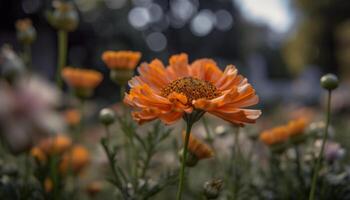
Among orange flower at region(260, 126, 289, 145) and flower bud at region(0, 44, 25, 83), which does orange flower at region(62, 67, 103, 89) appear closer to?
flower bud at region(0, 44, 25, 83)

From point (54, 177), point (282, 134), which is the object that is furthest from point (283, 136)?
point (54, 177)

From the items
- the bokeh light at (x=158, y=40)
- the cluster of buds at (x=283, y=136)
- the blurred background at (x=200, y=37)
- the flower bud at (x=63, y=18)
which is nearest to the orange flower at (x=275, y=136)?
the cluster of buds at (x=283, y=136)

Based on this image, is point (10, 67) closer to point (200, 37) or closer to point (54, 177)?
point (54, 177)

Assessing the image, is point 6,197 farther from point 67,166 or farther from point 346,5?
point 346,5

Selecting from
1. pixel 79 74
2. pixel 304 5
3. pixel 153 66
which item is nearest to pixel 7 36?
pixel 79 74

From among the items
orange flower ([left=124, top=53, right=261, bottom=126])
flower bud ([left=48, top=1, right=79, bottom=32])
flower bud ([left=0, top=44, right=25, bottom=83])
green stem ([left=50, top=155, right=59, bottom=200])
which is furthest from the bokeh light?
orange flower ([left=124, top=53, right=261, bottom=126])

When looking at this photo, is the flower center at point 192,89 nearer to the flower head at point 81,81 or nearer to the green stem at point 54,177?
the green stem at point 54,177
